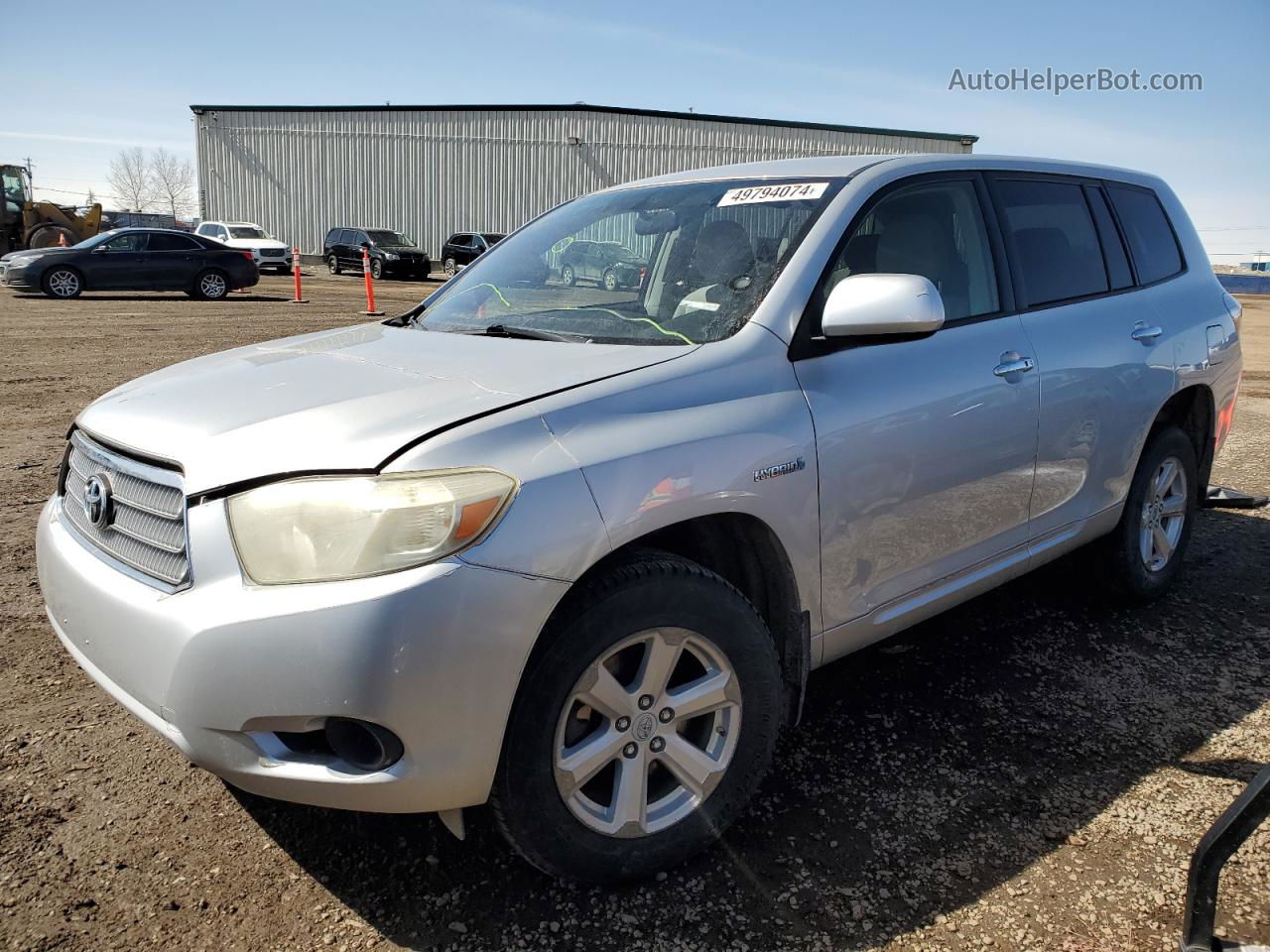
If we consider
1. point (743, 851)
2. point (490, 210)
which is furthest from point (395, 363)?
point (490, 210)

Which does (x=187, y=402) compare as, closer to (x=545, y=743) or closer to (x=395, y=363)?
(x=395, y=363)

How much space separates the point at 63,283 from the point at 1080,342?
788 inches

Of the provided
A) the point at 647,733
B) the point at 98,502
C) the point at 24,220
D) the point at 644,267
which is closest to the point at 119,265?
the point at 24,220

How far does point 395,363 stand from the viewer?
2551 millimetres

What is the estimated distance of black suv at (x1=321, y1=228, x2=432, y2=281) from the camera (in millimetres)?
30828

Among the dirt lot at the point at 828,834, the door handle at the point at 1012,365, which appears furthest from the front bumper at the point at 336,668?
the door handle at the point at 1012,365

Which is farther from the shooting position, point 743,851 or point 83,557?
point 743,851

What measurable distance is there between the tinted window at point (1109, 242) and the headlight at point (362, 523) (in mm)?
3032

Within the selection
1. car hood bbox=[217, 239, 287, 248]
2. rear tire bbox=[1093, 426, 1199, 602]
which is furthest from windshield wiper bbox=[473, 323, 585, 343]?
car hood bbox=[217, 239, 287, 248]

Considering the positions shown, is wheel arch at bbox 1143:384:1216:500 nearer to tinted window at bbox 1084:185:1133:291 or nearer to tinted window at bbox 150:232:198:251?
tinted window at bbox 1084:185:1133:291

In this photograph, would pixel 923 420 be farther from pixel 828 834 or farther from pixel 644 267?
pixel 828 834

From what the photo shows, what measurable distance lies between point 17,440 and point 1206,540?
7.72 meters

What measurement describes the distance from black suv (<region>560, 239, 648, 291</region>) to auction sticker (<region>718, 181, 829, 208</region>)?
14.1 inches

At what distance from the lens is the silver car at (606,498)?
1.87m
